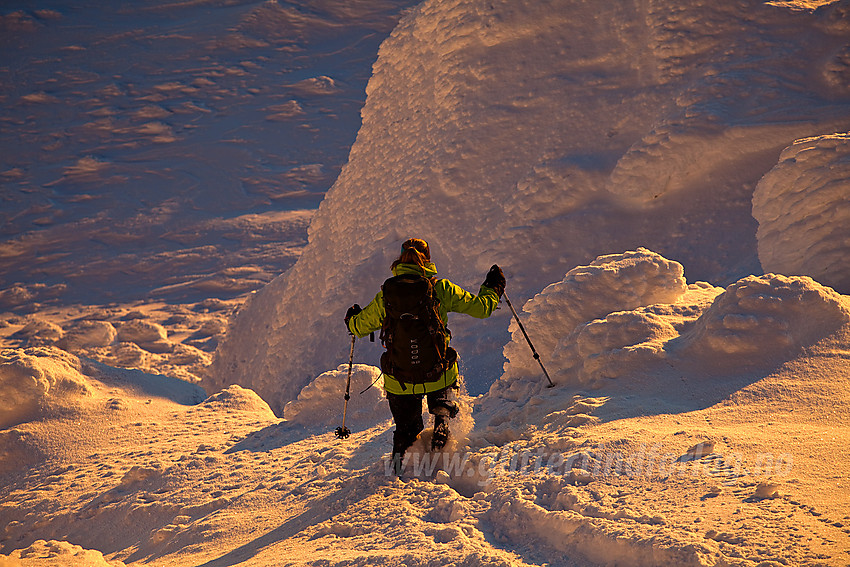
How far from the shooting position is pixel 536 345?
5512mm

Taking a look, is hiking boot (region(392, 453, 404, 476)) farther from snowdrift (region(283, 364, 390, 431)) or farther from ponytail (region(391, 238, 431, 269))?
snowdrift (region(283, 364, 390, 431))

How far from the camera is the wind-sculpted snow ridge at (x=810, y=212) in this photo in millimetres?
5688

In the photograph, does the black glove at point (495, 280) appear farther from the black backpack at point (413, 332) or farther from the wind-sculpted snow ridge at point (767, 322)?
the wind-sculpted snow ridge at point (767, 322)

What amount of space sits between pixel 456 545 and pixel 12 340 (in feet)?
51.1

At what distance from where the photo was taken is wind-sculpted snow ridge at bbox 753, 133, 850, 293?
18.7 feet

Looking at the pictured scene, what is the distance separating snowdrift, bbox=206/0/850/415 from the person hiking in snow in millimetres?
4296

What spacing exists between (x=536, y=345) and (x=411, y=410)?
187 centimetres

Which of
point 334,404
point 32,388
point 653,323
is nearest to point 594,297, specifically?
point 653,323

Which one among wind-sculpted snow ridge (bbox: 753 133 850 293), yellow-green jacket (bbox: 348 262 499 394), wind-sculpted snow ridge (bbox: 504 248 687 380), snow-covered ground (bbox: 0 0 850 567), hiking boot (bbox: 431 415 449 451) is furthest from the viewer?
wind-sculpted snow ridge (bbox: 753 133 850 293)

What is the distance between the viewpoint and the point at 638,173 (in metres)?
7.75

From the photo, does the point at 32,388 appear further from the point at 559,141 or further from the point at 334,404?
the point at 559,141

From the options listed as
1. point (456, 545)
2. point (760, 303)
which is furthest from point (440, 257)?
point (456, 545)

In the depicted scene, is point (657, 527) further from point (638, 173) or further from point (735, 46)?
point (735, 46)

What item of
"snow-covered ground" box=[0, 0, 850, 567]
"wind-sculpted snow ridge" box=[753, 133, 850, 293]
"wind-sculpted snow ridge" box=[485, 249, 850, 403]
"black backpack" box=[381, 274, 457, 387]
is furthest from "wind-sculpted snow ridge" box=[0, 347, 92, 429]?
"wind-sculpted snow ridge" box=[753, 133, 850, 293]
